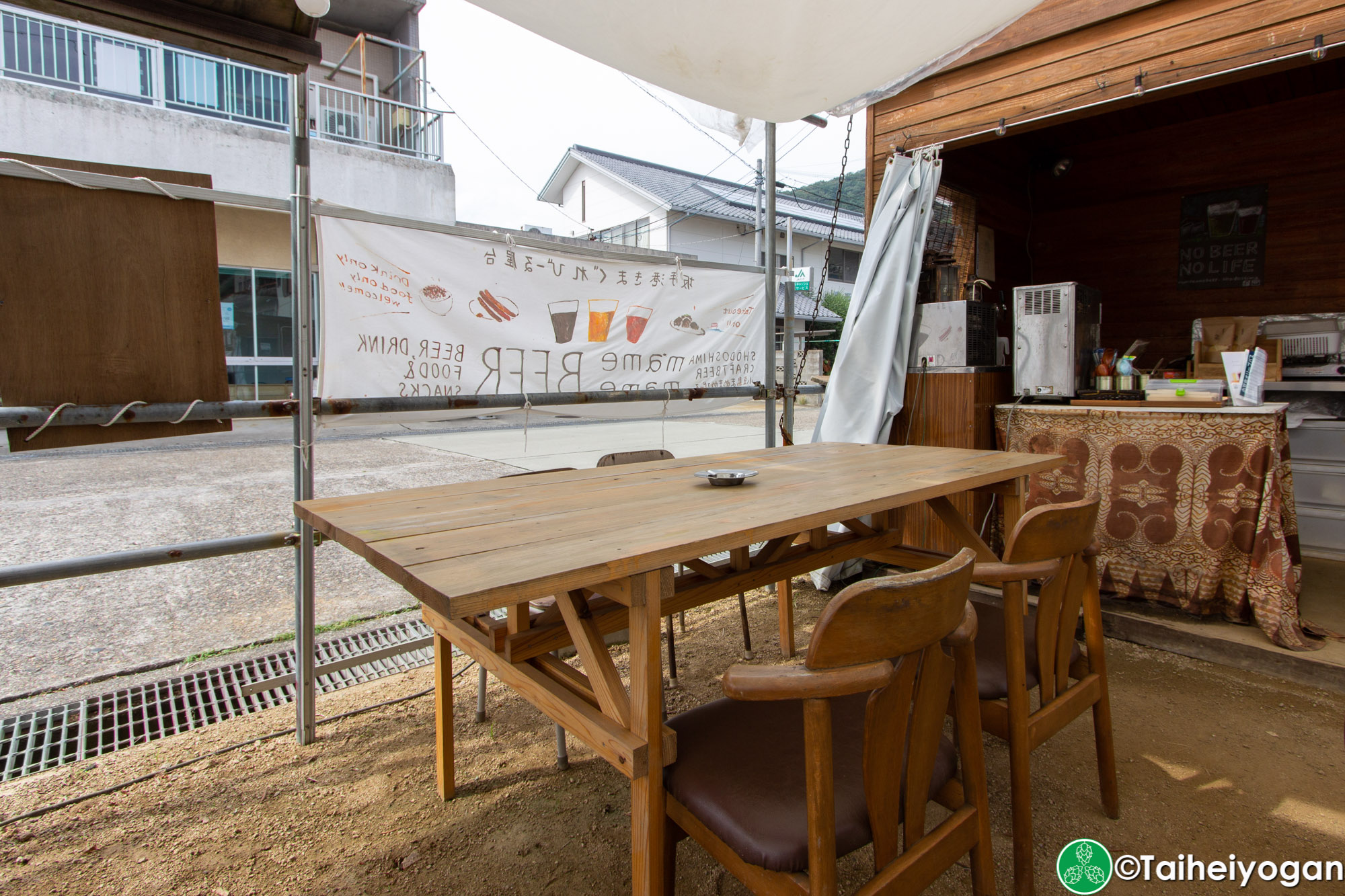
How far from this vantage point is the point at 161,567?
4273 mm

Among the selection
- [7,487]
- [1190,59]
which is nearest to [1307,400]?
[1190,59]

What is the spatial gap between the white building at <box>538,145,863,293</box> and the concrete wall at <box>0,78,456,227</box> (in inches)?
249

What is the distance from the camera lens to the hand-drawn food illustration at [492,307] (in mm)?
2590

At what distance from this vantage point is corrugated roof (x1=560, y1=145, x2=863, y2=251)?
1581 cm

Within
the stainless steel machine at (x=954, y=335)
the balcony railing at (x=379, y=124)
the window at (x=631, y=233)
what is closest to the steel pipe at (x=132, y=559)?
the stainless steel machine at (x=954, y=335)

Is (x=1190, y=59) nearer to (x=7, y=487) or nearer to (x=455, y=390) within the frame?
(x=455, y=390)

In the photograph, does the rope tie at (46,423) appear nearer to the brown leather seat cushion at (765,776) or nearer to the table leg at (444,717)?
the table leg at (444,717)

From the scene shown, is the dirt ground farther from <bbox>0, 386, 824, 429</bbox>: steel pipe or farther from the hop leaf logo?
<bbox>0, 386, 824, 429</bbox>: steel pipe

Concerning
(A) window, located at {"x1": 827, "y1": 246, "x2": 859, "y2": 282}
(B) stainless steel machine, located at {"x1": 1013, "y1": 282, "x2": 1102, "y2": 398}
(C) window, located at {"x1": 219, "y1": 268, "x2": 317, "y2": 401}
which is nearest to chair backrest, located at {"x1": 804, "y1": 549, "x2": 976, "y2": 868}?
(B) stainless steel machine, located at {"x1": 1013, "y1": 282, "x2": 1102, "y2": 398}

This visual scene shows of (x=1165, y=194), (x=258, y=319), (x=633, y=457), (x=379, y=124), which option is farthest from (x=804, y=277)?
(x=633, y=457)

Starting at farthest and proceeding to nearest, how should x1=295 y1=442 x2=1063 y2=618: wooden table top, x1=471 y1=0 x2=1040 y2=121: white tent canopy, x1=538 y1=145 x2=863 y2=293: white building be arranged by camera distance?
1. x1=538 y1=145 x2=863 y2=293: white building
2. x1=471 y1=0 x2=1040 y2=121: white tent canopy
3. x1=295 y1=442 x2=1063 y2=618: wooden table top

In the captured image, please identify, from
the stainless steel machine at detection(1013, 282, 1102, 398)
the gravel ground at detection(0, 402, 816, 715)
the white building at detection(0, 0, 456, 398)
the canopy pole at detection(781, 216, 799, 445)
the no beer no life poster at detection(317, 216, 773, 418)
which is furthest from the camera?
the white building at detection(0, 0, 456, 398)

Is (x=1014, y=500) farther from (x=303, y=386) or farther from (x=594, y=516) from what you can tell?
(x=303, y=386)

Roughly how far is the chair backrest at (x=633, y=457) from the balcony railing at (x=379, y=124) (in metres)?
8.41
